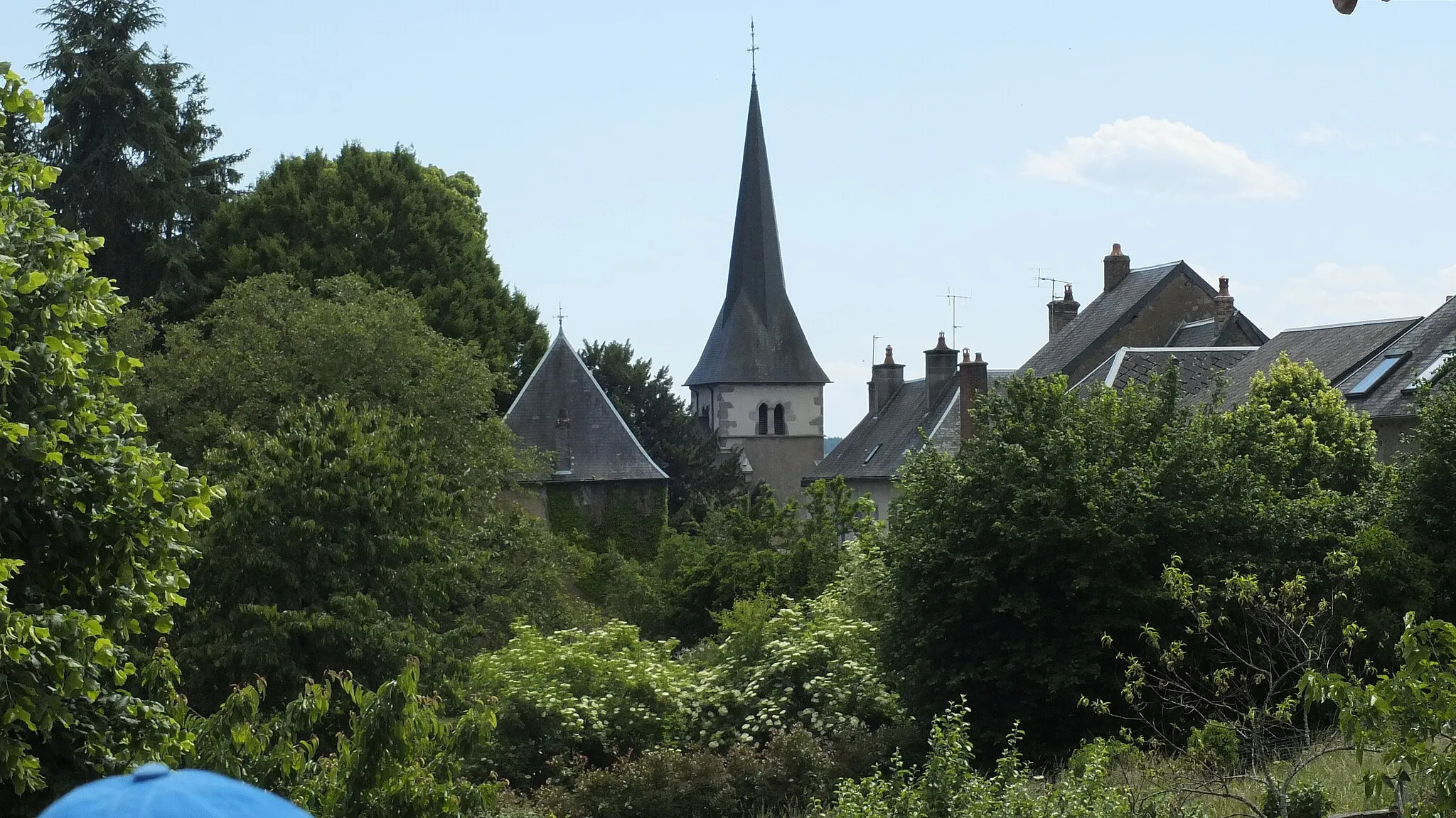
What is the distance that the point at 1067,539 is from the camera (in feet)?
61.4

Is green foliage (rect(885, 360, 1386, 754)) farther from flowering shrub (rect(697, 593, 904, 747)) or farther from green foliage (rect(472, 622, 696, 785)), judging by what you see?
green foliage (rect(472, 622, 696, 785))

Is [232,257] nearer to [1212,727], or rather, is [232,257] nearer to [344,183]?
[344,183]

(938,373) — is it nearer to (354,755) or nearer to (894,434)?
(894,434)

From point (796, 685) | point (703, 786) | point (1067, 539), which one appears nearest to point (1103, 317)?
point (796, 685)

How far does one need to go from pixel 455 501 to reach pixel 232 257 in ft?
→ 44.1

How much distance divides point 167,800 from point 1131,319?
44.9 meters

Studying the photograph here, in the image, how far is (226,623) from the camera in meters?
17.6

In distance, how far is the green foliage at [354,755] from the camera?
8.59m

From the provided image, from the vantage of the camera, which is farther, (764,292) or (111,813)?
(764,292)

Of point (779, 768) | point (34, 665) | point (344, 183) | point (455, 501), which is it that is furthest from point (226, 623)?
point (344, 183)

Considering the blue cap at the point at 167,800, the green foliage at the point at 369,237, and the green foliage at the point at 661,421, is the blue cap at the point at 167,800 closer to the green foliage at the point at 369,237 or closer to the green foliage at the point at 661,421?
the green foliage at the point at 369,237

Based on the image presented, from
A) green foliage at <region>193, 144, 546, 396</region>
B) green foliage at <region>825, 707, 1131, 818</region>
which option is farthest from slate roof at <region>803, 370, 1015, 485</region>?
green foliage at <region>825, 707, 1131, 818</region>

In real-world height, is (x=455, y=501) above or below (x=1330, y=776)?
above

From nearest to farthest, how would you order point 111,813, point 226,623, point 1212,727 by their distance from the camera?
point 111,813
point 1212,727
point 226,623
